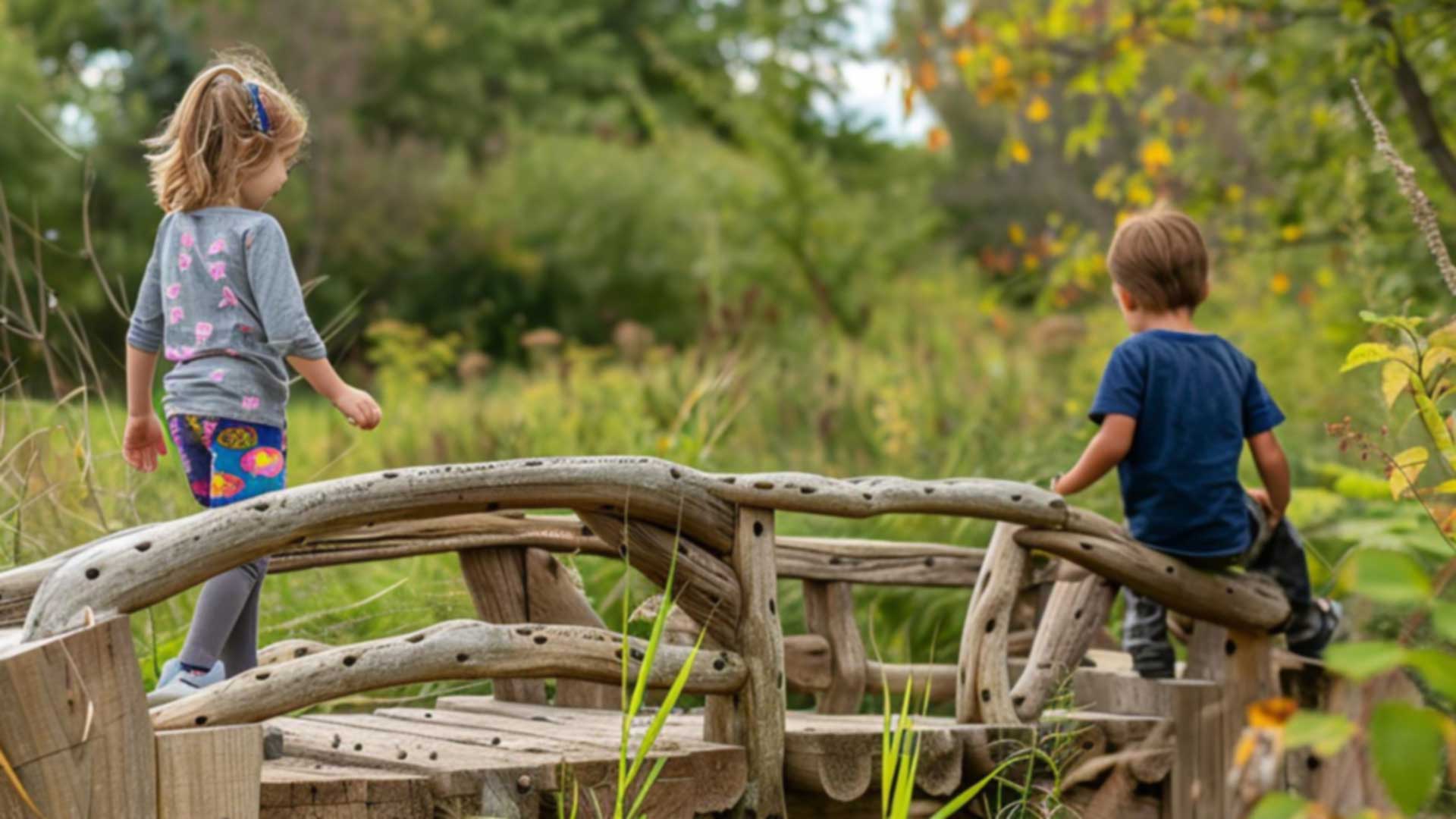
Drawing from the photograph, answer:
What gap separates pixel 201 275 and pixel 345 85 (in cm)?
2090

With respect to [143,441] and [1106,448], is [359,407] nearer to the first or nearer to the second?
[143,441]

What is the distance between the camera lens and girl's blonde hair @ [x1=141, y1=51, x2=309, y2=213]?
3.29m

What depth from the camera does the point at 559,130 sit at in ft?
92.1

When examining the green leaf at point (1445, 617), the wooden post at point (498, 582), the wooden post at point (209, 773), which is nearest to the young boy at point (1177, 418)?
the wooden post at point (498, 582)

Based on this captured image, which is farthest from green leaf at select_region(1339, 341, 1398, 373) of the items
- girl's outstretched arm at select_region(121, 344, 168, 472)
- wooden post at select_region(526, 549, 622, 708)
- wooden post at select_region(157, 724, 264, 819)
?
girl's outstretched arm at select_region(121, 344, 168, 472)

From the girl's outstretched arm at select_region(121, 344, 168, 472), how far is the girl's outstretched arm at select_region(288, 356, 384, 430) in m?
0.38

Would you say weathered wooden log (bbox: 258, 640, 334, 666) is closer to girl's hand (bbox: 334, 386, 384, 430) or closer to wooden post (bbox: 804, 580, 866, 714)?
girl's hand (bbox: 334, 386, 384, 430)

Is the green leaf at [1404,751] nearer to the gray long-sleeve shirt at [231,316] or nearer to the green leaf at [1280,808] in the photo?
the green leaf at [1280,808]

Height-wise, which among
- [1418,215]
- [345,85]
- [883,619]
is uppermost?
[345,85]

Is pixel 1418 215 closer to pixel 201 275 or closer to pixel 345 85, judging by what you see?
pixel 201 275

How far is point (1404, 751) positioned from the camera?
122 centimetres

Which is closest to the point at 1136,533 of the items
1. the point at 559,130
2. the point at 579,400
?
the point at 579,400

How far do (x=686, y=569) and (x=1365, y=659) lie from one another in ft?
7.05

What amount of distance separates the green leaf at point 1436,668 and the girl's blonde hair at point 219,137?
256cm
